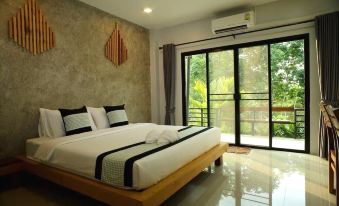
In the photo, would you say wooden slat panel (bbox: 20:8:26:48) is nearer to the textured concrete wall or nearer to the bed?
the textured concrete wall

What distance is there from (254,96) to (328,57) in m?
1.30

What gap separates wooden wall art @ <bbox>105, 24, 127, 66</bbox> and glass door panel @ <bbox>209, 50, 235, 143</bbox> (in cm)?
187

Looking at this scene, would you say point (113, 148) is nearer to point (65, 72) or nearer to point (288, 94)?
point (65, 72)

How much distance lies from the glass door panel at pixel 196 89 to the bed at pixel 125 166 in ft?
5.99

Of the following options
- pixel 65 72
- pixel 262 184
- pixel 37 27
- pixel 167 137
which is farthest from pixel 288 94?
pixel 37 27

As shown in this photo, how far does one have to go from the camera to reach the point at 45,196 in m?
2.37

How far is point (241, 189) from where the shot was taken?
7.95ft

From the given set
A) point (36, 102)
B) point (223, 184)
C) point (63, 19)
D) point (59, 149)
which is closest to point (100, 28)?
point (63, 19)

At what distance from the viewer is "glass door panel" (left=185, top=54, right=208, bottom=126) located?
4.73 metres

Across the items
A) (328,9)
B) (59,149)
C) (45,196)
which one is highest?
(328,9)

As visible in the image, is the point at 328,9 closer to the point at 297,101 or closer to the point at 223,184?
the point at 297,101

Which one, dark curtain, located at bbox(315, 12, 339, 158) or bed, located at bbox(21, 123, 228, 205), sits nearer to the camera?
bed, located at bbox(21, 123, 228, 205)

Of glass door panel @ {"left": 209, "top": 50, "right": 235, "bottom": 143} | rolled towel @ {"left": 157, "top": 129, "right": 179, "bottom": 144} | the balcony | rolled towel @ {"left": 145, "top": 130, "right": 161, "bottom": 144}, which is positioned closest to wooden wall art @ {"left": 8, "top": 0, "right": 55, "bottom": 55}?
rolled towel @ {"left": 145, "top": 130, "right": 161, "bottom": 144}

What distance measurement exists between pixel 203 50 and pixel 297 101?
2.08 meters
